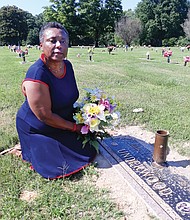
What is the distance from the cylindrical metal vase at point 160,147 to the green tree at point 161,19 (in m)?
49.2

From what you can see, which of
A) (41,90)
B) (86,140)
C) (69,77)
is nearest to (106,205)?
(86,140)

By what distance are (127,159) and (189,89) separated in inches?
200

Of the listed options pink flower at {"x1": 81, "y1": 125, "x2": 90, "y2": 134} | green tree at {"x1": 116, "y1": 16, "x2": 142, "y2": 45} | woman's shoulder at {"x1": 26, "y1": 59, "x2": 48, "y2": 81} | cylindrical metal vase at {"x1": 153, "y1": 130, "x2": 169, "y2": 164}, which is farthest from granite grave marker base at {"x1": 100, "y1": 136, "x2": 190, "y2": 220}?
green tree at {"x1": 116, "y1": 16, "x2": 142, "y2": 45}

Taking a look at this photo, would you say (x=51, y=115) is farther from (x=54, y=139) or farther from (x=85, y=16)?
(x=85, y=16)

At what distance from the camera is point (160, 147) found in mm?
2734

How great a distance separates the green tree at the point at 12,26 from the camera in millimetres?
53344

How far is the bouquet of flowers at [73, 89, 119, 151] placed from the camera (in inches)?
103

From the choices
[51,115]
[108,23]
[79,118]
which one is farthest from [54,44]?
[108,23]

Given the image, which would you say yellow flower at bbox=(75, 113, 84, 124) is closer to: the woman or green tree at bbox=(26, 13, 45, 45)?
the woman

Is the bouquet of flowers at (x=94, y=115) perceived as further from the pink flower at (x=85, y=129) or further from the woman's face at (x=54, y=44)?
the woman's face at (x=54, y=44)

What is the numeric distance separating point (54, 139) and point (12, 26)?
5678cm

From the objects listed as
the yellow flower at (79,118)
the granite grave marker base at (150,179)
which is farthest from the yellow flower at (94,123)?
the granite grave marker base at (150,179)

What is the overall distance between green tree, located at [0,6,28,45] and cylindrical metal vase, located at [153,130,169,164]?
55816 mm

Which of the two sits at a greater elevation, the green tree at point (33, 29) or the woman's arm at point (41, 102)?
the green tree at point (33, 29)
